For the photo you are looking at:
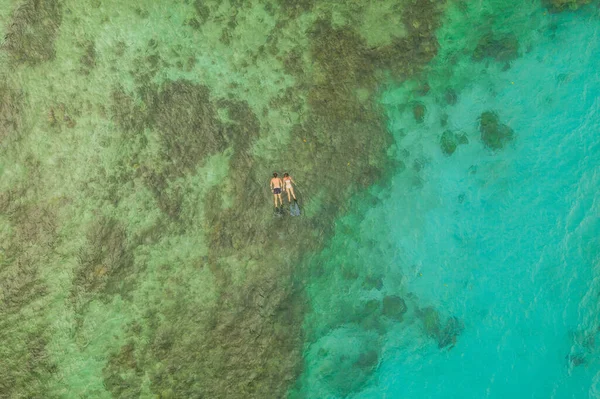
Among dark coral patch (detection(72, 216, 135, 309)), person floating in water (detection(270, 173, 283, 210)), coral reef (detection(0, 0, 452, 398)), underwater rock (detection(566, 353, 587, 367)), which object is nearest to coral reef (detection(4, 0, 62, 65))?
coral reef (detection(0, 0, 452, 398))

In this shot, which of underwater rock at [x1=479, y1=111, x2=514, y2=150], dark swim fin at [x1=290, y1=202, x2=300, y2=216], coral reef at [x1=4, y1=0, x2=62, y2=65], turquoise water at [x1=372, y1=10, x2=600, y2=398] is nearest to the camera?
coral reef at [x1=4, y1=0, x2=62, y2=65]

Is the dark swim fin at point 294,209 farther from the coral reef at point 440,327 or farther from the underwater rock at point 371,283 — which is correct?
the coral reef at point 440,327

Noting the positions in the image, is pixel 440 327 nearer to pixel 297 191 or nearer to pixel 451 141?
pixel 451 141

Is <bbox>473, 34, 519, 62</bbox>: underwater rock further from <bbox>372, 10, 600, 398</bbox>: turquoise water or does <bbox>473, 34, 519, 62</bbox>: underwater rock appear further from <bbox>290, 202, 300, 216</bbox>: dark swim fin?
<bbox>290, 202, 300, 216</bbox>: dark swim fin

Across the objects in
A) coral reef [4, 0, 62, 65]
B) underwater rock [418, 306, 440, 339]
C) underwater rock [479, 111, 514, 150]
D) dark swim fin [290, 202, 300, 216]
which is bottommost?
underwater rock [418, 306, 440, 339]

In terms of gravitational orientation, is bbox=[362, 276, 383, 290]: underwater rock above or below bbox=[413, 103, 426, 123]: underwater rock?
below
